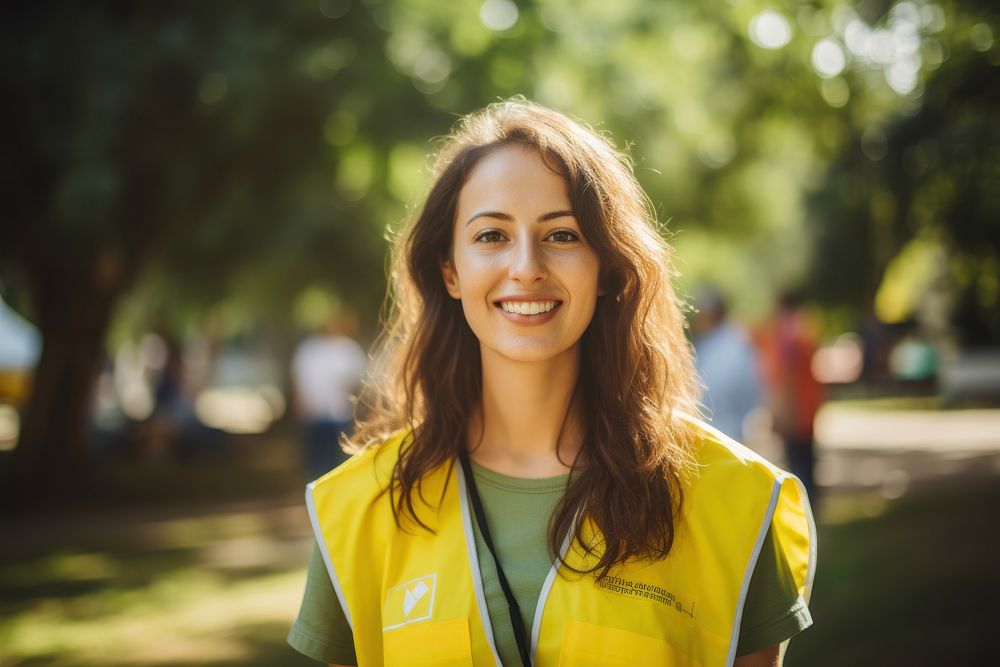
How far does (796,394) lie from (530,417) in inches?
253

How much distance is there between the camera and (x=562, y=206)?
2109mm

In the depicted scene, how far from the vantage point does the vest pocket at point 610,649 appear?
188 centimetres

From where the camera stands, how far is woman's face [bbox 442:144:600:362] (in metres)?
2.10

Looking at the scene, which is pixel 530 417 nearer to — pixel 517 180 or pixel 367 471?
pixel 367 471

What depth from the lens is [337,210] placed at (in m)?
14.2

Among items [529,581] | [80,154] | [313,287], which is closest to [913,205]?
[80,154]

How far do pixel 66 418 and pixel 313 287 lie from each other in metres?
7.20

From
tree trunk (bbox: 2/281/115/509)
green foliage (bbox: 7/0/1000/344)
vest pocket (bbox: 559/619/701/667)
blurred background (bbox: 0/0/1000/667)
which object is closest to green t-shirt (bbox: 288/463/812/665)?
vest pocket (bbox: 559/619/701/667)

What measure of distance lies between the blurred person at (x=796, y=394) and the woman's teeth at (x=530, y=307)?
639 centimetres

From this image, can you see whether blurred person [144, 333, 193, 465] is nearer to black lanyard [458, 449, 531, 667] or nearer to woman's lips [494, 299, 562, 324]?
black lanyard [458, 449, 531, 667]

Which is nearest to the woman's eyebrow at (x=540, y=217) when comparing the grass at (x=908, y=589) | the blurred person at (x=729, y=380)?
the grass at (x=908, y=589)

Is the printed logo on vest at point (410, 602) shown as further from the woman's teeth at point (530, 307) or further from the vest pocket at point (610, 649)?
the woman's teeth at point (530, 307)

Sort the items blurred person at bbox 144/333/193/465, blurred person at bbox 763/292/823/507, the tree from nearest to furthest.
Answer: blurred person at bbox 763/292/823/507
the tree
blurred person at bbox 144/333/193/465

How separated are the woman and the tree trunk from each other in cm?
1117
